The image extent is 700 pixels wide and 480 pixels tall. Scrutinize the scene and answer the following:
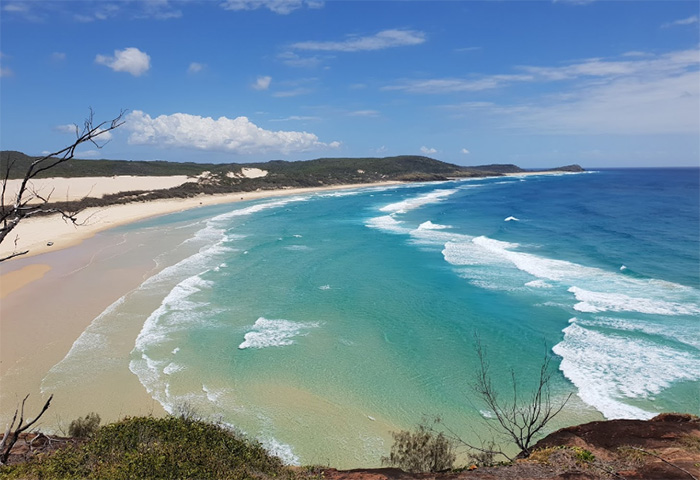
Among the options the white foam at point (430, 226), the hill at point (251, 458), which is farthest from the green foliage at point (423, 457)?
the white foam at point (430, 226)

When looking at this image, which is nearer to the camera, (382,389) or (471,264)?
(382,389)

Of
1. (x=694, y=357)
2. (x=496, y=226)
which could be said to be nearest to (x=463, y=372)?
(x=694, y=357)

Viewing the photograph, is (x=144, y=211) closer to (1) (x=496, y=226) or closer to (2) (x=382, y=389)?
(1) (x=496, y=226)

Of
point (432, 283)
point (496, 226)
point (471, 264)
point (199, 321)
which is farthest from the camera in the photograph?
point (496, 226)

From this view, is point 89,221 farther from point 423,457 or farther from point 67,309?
point 423,457

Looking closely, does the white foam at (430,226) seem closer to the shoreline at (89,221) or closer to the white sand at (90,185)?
the shoreline at (89,221)

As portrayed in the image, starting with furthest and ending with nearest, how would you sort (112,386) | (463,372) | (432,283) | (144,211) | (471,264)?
1. (144,211)
2. (471,264)
3. (432,283)
4. (463,372)
5. (112,386)

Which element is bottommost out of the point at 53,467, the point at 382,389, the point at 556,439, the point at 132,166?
the point at 382,389
